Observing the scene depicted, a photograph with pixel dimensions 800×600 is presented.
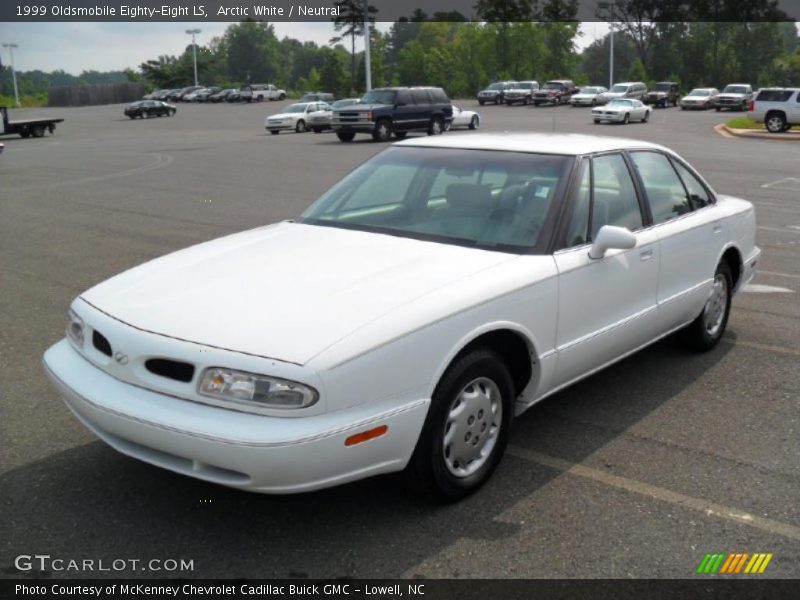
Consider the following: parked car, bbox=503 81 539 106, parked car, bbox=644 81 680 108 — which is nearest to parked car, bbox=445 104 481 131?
parked car, bbox=503 81 539 106

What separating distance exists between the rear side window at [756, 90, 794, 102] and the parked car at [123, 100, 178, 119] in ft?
127

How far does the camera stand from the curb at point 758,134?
97.3 ft

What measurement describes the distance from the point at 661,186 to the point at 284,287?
2801 mm

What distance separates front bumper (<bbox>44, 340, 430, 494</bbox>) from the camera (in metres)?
3.08

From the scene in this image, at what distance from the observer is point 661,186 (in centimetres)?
538

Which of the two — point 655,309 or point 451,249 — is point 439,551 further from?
point 655,309

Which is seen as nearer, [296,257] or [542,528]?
[542,528]

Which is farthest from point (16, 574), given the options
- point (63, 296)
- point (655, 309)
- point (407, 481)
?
point (63, 296)

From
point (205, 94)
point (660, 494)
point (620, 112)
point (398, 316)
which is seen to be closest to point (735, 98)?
point (620, 112)

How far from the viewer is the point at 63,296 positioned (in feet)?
25.0

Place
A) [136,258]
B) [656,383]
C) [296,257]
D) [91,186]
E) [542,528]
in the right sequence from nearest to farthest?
[542,528], [296,257], [656,383], [136,258], [91,186]

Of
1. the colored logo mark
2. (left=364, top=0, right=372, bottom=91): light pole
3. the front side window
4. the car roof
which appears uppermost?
(left=364, top=0, right=372, bottom=91): light pole

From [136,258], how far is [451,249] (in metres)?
6.07

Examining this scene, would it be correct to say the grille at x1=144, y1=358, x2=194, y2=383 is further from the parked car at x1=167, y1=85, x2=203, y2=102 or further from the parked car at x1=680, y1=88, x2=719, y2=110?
the parked car at x1=167, y1=85, x2=203, y2=102
